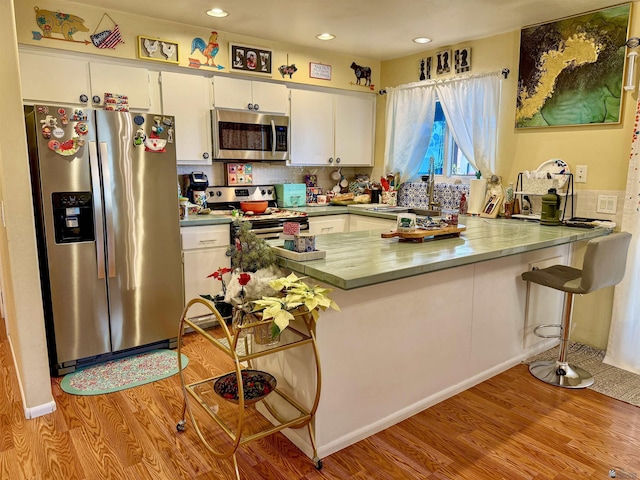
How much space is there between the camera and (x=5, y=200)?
231cm

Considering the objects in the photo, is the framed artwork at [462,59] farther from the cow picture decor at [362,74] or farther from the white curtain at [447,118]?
the cow picture decor at [362,74]

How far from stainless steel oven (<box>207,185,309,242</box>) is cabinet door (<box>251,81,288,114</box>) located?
76 centimetres

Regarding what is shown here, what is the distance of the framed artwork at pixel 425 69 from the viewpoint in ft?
14.5

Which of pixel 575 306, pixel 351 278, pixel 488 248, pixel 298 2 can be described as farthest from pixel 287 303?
pixel 575 306

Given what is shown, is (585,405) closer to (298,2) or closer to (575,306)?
(575,306)

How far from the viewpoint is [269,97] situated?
4.23 meters

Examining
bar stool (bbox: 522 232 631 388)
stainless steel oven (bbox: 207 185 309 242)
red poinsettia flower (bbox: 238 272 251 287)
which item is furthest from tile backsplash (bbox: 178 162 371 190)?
bar stool (bbox: 522 232 631 388)

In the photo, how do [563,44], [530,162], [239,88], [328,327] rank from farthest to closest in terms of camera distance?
1. [239,88]
2. [530,162]
3. [563,44]
4. [328,327]

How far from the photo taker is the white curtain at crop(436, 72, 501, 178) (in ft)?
12.7

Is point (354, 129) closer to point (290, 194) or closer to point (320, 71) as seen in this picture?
point (320, 71)

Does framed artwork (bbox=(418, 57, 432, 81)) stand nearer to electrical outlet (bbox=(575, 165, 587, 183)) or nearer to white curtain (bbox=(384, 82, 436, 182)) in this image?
white curtain (bbox=(384, 82, 436, 182))

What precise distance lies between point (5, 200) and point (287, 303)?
1642mm

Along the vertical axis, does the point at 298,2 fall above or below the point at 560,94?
above

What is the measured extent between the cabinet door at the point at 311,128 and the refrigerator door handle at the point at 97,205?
2.00m
